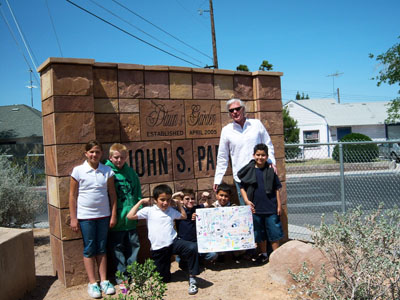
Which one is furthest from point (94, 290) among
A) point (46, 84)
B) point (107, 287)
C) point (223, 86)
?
point (223, 86)

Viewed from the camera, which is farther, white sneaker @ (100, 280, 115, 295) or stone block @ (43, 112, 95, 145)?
stone block @ (43, 112, 95, 145)

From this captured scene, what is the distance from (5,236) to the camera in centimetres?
386

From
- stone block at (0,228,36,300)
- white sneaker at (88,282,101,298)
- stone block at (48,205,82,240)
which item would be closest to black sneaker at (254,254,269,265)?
white sneaker at (88,282,101,298)

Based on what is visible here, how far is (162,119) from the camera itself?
4957 mm

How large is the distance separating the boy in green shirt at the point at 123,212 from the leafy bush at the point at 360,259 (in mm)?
2028

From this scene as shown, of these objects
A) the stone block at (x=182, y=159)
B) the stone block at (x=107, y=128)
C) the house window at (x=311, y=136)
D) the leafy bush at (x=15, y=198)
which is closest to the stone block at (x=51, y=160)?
the stone block at (x=107, y=128)

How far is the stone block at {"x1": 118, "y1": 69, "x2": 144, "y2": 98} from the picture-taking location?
467 cm

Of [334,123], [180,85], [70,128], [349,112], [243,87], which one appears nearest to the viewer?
[70,128]

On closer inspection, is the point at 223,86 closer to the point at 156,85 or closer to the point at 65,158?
the point at 156,85

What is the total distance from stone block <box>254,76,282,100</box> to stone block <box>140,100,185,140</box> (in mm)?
1256

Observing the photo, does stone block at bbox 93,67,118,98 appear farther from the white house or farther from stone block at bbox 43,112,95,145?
the white house

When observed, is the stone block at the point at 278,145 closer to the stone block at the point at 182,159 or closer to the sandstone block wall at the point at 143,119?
the sandstone block wall at the point at 143,119

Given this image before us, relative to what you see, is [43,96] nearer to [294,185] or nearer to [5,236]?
[5,236]

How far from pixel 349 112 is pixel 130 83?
29735 millimetres
